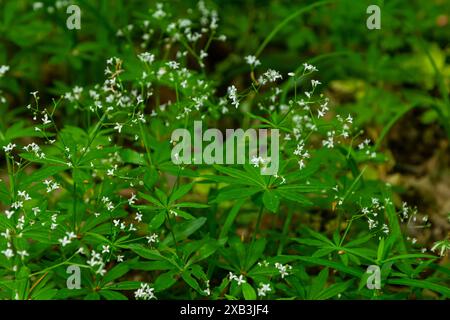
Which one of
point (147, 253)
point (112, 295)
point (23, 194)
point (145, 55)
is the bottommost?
point (112, 295)

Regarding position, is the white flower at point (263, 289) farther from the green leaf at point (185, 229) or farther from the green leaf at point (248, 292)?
the green leaf at point (185, 229)

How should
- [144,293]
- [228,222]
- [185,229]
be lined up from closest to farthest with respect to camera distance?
[144,293], [185,229], [228,222]

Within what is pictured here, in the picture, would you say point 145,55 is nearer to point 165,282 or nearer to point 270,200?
point 270,200

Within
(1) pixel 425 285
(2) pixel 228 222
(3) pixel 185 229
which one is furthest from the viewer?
(2) pixel 228 222

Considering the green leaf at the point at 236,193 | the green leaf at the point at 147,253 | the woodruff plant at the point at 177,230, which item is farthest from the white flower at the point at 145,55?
the green leaf at the point at 147,253

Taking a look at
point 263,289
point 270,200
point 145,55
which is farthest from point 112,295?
point 145,55

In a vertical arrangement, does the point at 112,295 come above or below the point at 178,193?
below

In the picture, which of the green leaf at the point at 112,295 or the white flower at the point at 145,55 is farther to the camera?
the white flower at the point at 145,55

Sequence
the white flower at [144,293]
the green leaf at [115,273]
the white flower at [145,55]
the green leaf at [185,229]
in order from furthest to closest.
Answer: the white flower at [145,55]
the green leaf at [185,229]
the green leaf at [115,273]
the white flower at [144,293]

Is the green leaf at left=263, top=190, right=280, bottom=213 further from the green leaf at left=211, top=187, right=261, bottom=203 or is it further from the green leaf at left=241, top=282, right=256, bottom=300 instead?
the green leaf at left=241, top=282, right=256, bottom=300

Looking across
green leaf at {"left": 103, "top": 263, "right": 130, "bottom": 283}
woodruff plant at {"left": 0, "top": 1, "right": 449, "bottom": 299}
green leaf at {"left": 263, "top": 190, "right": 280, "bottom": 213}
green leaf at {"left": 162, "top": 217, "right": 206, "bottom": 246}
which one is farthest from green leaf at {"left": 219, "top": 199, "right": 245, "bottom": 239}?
green leaf at {"left": 103, "top": 263, "right": 130, "bottom": 283}
